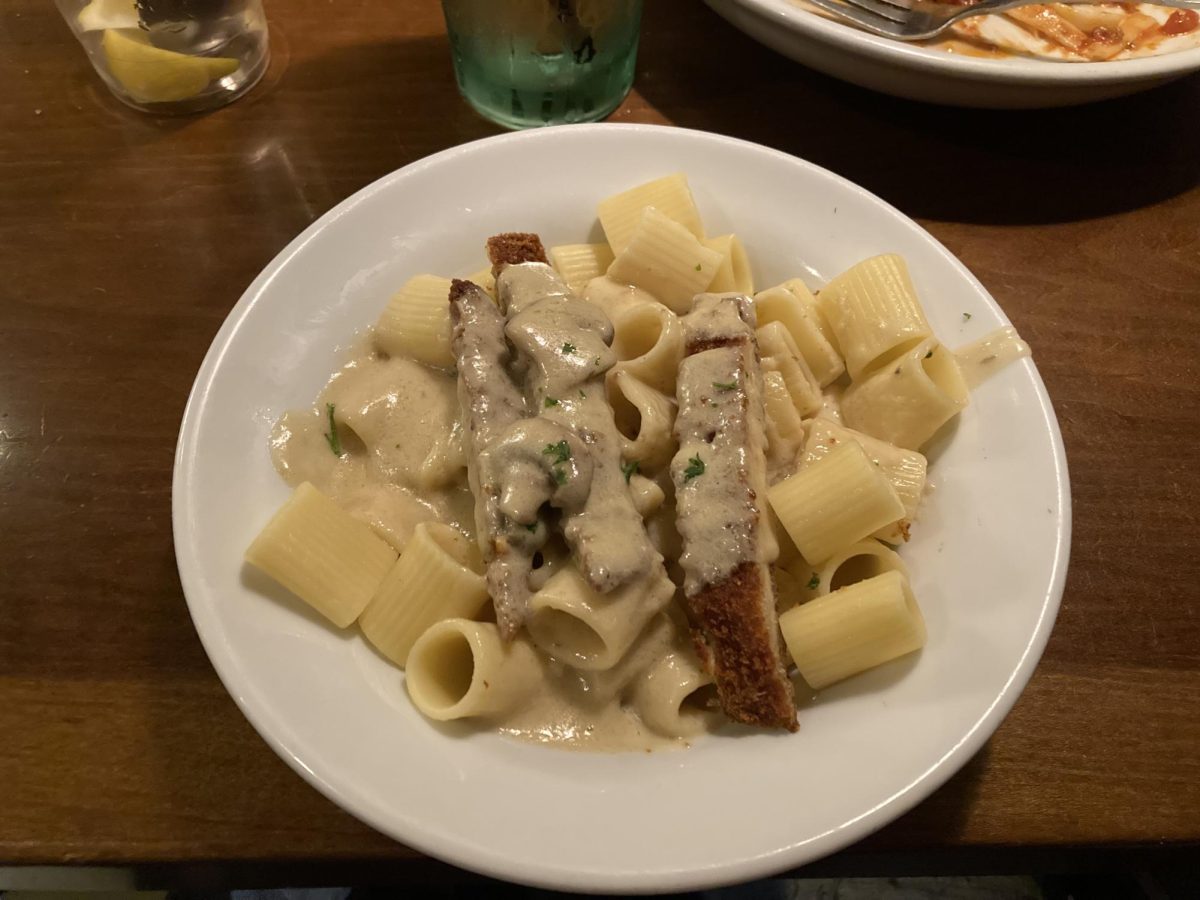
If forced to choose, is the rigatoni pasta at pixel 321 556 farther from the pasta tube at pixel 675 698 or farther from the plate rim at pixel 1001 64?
the plate rim at pixel 1001 64

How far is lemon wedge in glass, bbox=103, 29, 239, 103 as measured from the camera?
2.53 m

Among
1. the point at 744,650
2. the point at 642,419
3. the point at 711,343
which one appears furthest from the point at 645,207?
the point at 744,650

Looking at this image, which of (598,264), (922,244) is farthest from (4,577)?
(922,244)

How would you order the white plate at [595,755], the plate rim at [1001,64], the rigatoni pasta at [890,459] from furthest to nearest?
the plate rim at [1001,64] < the rigatoni pasta at [890,459] < the white plate at [595,755]

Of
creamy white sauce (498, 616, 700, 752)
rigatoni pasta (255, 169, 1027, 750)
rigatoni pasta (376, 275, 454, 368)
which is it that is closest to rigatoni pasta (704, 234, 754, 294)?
rigatoni pasta (255, 169, 1027, 750)

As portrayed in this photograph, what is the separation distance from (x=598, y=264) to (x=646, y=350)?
260 mm

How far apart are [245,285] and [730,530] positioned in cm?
157

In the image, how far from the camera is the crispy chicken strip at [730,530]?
1498mm

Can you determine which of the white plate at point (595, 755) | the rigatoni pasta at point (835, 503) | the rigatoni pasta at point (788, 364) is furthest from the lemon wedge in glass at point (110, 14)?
the rigatoni pasta at point (835, 503)

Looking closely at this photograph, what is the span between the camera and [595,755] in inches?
59.5

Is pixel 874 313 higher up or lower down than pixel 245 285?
higher up

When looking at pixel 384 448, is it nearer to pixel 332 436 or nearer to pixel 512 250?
pixel 332 436

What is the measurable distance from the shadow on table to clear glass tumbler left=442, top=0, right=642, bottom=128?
291 millimetres

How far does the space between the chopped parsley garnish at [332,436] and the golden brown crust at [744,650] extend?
843 mm
